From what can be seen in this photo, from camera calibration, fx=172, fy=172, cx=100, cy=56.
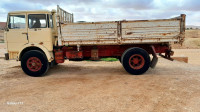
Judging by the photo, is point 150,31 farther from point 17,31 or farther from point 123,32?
point 17,31

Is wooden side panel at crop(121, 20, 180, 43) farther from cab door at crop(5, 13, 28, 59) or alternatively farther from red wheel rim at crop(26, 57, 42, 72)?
cab door at crop(5, 13, 28, 59)

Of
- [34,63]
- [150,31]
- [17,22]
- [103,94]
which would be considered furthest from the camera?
[34,63]

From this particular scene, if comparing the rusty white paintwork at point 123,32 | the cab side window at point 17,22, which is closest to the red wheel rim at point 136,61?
the rusty white paintwork at point 123,32

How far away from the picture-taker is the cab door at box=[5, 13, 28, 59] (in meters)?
6.62

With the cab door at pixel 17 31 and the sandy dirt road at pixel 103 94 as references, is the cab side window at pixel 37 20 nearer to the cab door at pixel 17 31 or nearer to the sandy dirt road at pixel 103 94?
the cab door at pixel 17 31

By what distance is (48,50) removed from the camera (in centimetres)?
674

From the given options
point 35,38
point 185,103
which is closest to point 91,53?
point 35,38

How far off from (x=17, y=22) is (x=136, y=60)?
15.9 feet

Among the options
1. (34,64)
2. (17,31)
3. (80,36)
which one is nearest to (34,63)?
(34,64)

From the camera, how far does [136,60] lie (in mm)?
6703

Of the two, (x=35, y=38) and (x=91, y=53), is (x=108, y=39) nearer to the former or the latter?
(x=91, y=53)

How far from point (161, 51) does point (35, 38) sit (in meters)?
5.07

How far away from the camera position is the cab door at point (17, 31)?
6.62 meters

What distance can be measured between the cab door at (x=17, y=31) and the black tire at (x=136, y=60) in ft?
13.0
